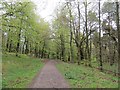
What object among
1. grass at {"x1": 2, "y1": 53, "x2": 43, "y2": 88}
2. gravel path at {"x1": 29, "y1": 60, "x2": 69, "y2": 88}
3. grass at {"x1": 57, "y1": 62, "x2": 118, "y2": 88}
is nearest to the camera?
gravel path at {"x1": 29, "y1": 60, "x2": 69, "y2": 88}

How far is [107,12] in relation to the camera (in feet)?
108

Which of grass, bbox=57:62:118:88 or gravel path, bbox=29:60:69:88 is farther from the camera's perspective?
grass, bbox=57:62:118:88

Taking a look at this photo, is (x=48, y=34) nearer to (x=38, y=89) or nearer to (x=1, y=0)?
(x=1, y=0)

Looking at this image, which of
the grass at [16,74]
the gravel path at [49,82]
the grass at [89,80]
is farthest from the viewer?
the grass at [16,74]

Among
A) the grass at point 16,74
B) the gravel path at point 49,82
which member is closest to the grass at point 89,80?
the gravel path at point 49,82

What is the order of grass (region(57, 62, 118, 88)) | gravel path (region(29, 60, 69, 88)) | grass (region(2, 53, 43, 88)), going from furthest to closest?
grass (region(2, 53, 43, 88)), grass (region(57, 62, 118, 88)), gravel path (region(29, 60, 69, 88))

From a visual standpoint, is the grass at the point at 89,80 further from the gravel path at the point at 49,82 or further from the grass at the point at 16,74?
the grass at the point at 16,74

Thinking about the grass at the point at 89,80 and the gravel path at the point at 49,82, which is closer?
the gravel path at the point at 49,82

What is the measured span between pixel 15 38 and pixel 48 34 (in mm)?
26112

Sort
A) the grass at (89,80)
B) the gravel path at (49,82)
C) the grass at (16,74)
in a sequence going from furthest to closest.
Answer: the grass at (16,74)
the grass at (89,80)
the gravel path at (49,82)

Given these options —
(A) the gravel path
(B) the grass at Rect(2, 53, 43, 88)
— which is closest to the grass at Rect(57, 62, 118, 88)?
(A) the gravel path

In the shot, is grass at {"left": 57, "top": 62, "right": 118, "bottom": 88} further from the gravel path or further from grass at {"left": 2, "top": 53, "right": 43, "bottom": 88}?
grass at {"left": 2, "top": 53, "right": 43, "bottom": 88}

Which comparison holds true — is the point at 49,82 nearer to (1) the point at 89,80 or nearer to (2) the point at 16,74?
(1) the point at 89,80

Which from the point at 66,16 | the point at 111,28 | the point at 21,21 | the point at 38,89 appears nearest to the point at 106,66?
the point at 111,28
